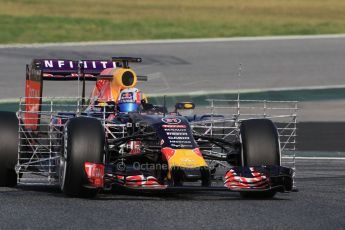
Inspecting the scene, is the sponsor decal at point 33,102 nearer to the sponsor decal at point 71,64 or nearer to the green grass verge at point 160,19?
the sponsor decal at point 71,64

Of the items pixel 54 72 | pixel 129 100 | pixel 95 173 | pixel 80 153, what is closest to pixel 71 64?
pixel 54 72

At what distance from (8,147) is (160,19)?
86.7ft

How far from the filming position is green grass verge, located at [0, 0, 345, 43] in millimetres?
35062

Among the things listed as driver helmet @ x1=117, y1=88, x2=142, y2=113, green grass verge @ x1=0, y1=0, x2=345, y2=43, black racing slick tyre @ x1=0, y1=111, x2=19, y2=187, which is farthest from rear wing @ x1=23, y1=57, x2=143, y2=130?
green grass verge @ x1=0, y1=0, x2=345, y2=43

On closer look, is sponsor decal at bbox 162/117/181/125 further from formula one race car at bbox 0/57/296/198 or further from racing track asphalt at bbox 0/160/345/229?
racing track asphalt at bbox 0/160/345/229

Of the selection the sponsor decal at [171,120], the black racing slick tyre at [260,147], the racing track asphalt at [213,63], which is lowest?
the black racing slick tyre at [260,147]

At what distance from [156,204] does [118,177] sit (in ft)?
1.56

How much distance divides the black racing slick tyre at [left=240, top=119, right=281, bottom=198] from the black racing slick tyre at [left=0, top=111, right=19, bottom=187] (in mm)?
2569

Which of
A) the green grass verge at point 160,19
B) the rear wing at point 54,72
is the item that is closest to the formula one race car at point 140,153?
the rear wing at point 54,72

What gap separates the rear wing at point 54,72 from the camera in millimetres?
15000

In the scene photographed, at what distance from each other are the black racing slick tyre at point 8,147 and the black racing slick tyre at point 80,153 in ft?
4.24

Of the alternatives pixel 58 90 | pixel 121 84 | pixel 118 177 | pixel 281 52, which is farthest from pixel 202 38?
pixel 118 177

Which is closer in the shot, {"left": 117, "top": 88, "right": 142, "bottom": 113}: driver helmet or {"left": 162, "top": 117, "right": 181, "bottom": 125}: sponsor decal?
{"left": 162, "top": 117, "right": 181, "bottom": 125}: sponsor decal

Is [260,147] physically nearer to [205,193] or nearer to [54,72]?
[205,193]
